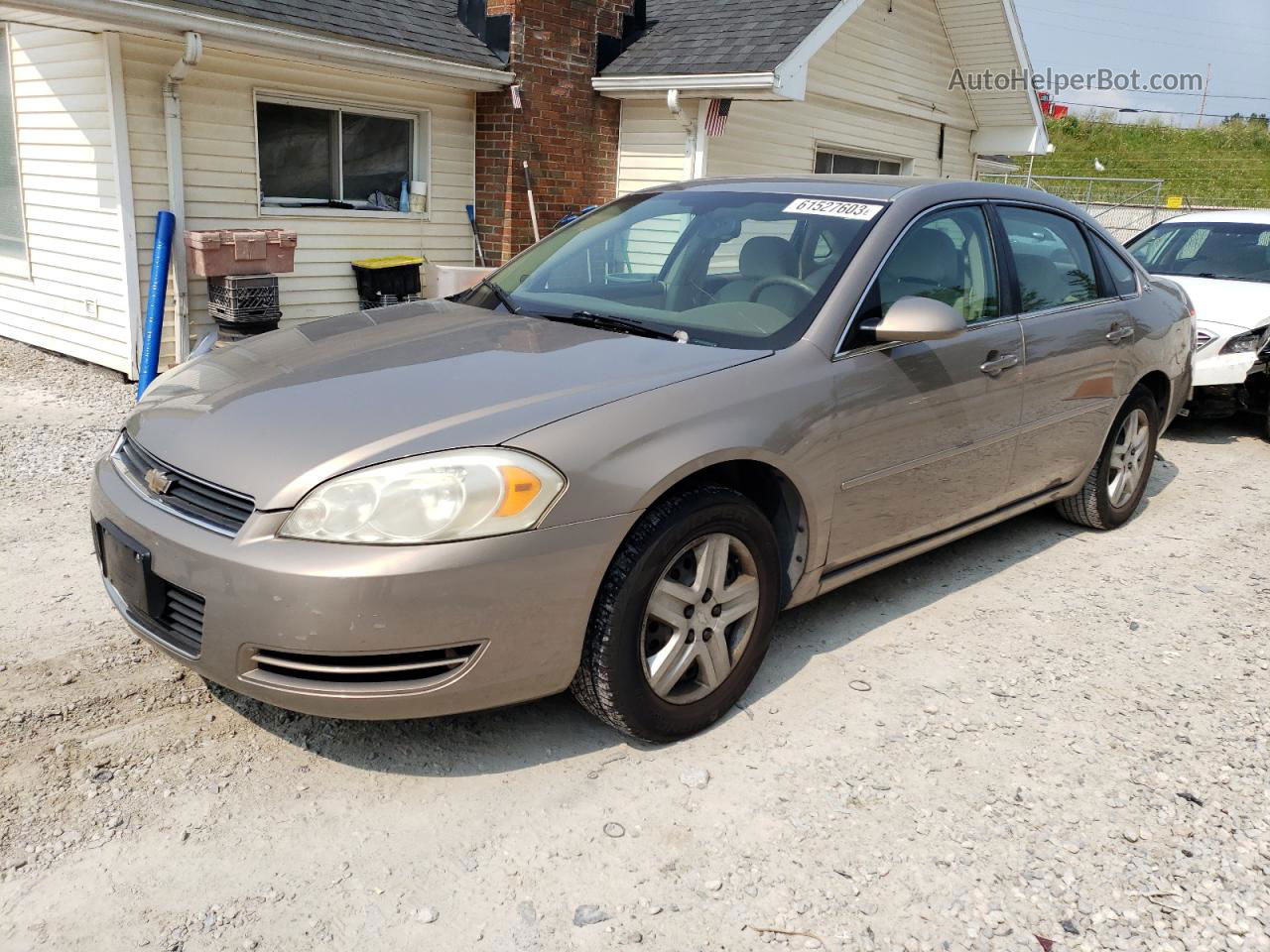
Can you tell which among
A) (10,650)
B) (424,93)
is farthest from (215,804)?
(424,93)

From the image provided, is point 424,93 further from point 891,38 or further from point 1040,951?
point 1040,951

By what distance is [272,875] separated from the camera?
2.57m

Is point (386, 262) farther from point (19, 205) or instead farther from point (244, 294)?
point (19, 205)

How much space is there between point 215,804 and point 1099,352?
405 centimetres

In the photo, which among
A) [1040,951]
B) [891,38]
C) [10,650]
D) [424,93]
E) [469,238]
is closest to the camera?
[1040,951]

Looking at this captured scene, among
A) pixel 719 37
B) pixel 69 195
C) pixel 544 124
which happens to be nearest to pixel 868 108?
pixel 719 37

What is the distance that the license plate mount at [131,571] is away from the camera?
2.84m

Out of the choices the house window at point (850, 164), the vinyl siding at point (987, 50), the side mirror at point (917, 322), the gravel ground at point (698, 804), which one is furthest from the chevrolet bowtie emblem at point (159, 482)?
the vinyl siding at point (987, 50)

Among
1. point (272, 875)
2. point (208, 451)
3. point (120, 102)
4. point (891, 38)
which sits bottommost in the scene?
point (272, 875)

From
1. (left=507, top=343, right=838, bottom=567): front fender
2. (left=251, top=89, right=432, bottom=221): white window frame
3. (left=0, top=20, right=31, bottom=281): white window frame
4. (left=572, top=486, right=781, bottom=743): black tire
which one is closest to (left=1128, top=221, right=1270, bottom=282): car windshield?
(left=251, top=89, right=432, bottom=221): white window frame

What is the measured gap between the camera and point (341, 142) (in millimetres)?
9336

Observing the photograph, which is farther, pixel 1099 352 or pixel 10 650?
pixel 1099 352

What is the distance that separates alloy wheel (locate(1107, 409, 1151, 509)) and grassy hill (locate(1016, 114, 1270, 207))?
3211 cm

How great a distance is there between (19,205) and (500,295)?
7001 mm
